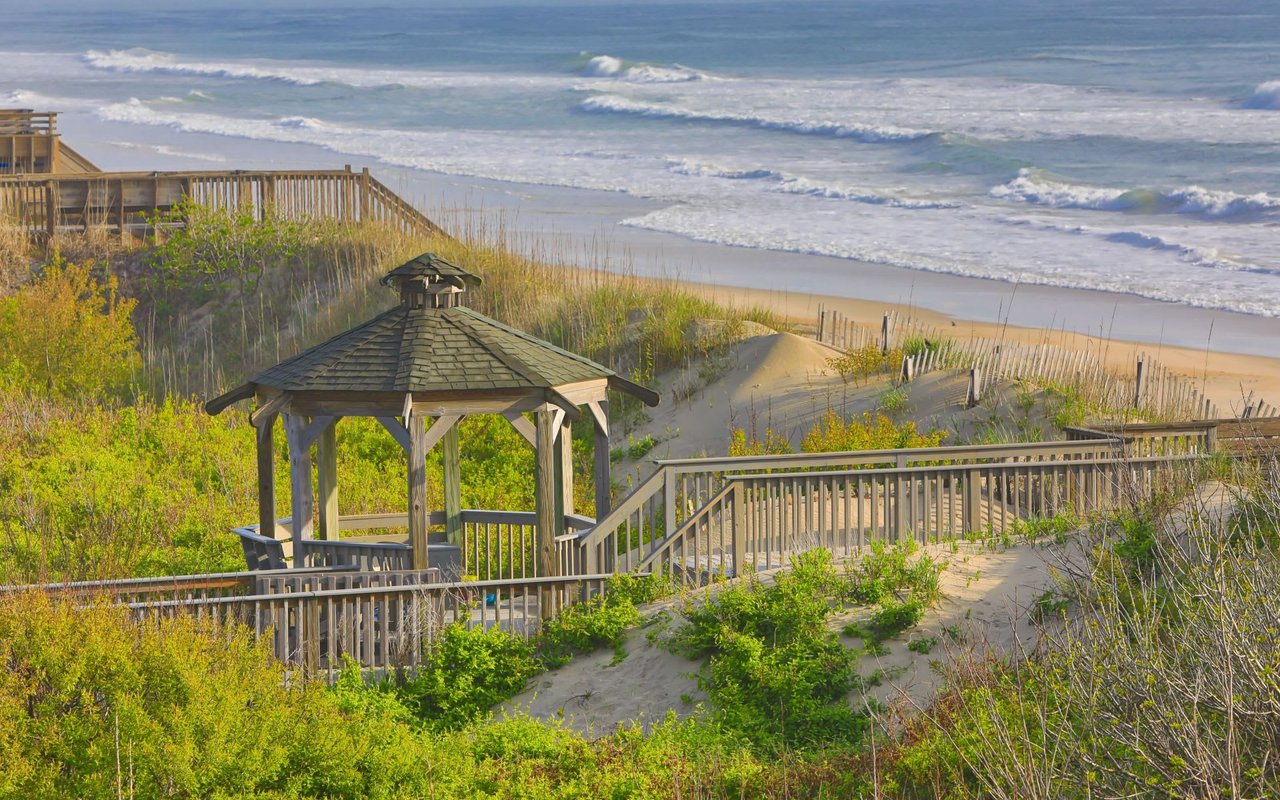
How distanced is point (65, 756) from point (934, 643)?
6.53m

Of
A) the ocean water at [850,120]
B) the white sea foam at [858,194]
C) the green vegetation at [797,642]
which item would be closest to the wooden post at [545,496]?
the green vegetation at [797,642]

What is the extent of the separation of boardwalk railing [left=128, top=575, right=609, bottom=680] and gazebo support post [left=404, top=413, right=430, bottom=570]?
0.60 meters

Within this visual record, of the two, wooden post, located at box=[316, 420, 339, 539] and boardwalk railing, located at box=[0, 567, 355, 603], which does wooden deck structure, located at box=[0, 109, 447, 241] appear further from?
boardwalk railing, located at box=[0, 567, 355, 603]

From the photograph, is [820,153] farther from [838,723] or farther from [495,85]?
[838,723]

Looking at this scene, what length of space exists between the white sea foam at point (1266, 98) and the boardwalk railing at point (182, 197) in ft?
149

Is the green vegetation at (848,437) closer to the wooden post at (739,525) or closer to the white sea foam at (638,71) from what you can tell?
the wooden post at (739,525)

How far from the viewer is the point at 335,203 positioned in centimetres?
3397

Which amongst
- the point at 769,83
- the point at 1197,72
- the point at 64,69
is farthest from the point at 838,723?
the point at 64,69

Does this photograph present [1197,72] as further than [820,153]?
Yes

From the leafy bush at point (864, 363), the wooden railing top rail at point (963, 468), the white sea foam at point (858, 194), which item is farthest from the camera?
the white sea foam at point (858, 194)

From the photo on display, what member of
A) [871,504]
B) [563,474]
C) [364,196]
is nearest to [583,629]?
[563,474]

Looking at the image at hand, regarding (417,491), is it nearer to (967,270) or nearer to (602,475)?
(602,475)

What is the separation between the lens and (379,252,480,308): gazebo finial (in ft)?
53.0

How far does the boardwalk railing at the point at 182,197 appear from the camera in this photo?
3266 centimetres
